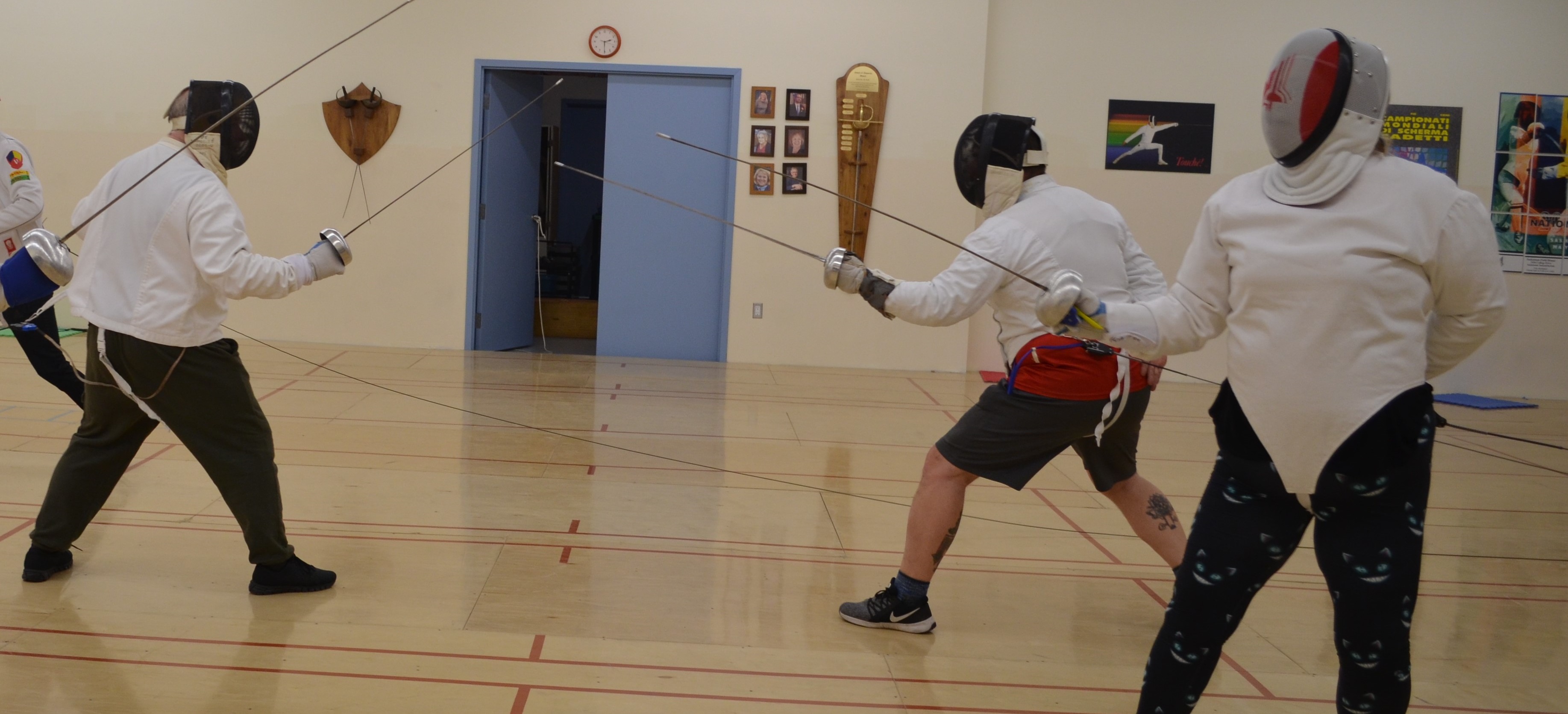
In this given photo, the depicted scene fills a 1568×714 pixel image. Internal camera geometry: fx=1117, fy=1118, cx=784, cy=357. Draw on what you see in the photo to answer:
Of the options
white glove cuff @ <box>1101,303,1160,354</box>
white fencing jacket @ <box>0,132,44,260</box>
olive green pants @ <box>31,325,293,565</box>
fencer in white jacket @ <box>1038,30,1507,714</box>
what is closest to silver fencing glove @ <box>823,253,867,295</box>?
white glove cuff @ <box>1101,303,1160,354</box>

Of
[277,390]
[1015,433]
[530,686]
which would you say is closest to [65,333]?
[277,390]

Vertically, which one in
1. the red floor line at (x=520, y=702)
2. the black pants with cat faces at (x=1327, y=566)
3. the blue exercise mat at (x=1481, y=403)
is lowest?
the red floor line at (x=520, y=702)

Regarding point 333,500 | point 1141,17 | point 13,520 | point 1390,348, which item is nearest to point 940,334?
point 1141,17

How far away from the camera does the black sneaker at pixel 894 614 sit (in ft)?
8.11

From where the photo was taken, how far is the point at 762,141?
7.06 meters

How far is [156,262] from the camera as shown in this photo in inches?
90.8

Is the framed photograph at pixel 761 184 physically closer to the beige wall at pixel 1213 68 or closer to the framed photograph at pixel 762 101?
the framed photograph at pixel 762 101

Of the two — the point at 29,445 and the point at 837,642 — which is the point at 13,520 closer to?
the point at 29,445

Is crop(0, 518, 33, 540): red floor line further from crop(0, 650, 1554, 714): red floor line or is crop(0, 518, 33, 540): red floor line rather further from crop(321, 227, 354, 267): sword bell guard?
crop(321, 227, 354, 267): sword bell guard

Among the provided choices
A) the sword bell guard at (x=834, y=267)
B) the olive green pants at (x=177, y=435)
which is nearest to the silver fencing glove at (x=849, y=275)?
the sword bell guard at (x=834, y=267)

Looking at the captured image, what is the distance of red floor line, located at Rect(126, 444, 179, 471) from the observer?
363cm

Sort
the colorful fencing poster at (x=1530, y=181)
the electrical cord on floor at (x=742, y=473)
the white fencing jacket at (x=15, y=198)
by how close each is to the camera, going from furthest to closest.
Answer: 1. the colorful fencing poster at (x=1530, y=181)
2. the white fencing jacket at (x=15, y=198)
3. the electrical cord on floor at (x=742, y=473)

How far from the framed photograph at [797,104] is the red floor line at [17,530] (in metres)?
4.96

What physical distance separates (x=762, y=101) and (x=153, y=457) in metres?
4.29
